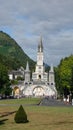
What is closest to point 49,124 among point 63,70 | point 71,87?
point 71,87

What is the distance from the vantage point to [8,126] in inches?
1187

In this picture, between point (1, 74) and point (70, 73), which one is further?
point (1, 74)

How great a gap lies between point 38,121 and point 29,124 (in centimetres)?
264

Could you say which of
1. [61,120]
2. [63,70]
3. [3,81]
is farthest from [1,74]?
[61,120]

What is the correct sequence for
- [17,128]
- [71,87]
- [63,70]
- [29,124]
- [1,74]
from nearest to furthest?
1. [17,128]
2. [29,124]
3. [71,87]
4. [63,70]
5. [1,74]

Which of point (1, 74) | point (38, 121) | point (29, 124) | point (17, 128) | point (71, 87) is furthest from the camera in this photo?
point (1, 74)

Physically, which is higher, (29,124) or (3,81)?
(3,81)

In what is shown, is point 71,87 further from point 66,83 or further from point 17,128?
point 17,128

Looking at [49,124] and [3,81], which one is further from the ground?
[3,81]

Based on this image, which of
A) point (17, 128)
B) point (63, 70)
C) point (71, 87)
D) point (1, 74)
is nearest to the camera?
point (17, 128)

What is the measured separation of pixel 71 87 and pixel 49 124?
208 ft

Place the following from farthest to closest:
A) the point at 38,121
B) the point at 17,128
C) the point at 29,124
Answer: the point at 38,121, the point at 29,124, the point at 17,128

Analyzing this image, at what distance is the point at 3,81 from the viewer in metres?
133

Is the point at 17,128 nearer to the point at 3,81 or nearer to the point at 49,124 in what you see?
the point at 49,124
